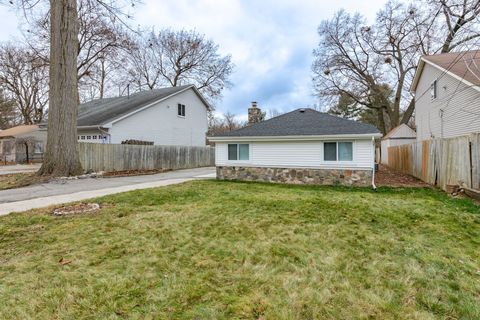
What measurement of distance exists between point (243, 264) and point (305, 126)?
8.82m

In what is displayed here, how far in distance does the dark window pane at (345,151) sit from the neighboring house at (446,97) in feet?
11.5

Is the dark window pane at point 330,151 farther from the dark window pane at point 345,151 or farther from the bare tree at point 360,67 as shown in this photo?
the bare tree at point 360,67

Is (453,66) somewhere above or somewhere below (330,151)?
above

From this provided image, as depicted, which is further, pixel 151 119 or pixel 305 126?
pixel 151 119

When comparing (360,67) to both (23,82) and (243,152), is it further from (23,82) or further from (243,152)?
(23,82)

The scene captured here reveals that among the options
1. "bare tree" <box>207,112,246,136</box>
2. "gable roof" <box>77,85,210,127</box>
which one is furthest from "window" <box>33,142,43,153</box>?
"bare tree" <box>207,112,246,136</box>

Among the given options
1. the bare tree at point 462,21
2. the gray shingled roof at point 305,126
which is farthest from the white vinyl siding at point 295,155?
the bare tree at point 462,21

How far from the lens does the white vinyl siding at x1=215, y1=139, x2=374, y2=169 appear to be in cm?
1005

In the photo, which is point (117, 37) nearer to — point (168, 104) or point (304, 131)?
point (168, 104)

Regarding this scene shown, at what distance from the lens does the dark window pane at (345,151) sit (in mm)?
10250

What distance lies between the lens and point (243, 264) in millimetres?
3506

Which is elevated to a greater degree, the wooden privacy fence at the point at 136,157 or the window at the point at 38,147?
the window at the point at 38,147

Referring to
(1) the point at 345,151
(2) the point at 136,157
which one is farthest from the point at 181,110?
(1) the point at 345,151

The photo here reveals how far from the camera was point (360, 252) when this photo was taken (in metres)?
3.91
